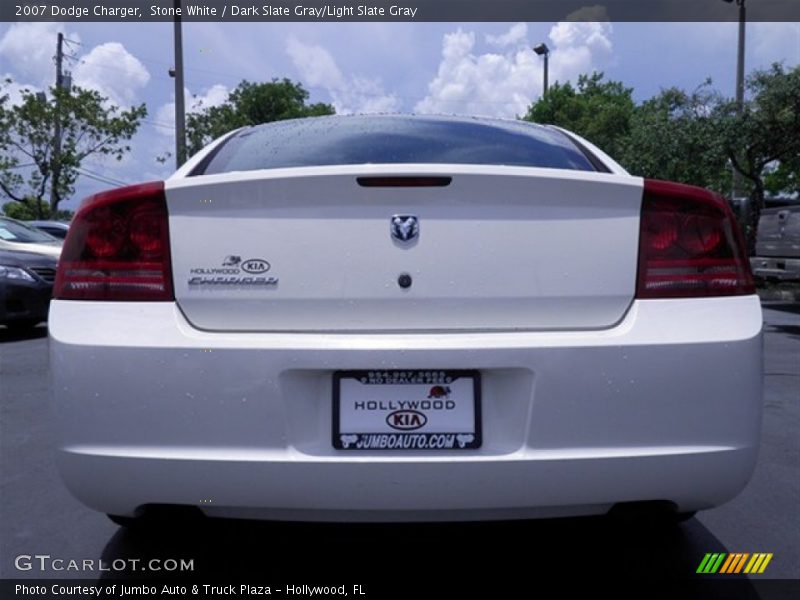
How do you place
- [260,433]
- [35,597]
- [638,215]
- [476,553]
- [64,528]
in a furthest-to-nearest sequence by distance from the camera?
[64,528] < [476,553] < [35,597] < [638,215] < [260,433]

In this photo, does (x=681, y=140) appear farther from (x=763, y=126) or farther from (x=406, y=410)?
(x=406, y=410)

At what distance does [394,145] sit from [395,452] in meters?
1.16

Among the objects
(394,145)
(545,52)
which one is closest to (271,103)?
(545,52)

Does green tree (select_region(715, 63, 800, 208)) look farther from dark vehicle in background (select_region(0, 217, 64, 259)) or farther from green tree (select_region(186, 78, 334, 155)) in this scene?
green tree (select_region(186, 78, 334, 155))

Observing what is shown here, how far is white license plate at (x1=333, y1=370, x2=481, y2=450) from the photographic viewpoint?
2164 mm

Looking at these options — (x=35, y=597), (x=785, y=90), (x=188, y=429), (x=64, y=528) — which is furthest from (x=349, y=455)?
(x=785, y=90)

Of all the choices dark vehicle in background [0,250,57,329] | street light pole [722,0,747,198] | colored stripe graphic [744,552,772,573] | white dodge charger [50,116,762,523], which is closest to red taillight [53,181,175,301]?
white dodge charger [50,116,762,523]

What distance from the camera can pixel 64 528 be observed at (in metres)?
3.09

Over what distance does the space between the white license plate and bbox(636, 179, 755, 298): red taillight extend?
60 centimetres

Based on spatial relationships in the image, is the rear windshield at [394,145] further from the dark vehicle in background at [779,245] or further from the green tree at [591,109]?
the green tree at [591,109]

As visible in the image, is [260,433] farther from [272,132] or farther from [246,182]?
[272,132]

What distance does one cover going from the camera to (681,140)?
57.8ft

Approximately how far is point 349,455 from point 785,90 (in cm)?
1614

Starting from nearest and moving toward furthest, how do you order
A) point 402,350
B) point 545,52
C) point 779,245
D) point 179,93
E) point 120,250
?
point 402,350, point 120,250, point 779,245, point 179,93, point 545,52
